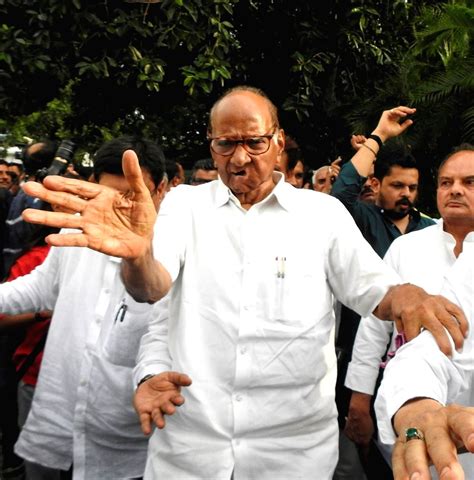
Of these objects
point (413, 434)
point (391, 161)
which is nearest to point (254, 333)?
point (413, 434)

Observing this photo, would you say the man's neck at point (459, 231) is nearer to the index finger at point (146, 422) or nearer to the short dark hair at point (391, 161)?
the short dark hair at point (391, 161)

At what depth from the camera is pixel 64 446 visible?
2688 mm

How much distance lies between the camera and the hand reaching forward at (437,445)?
1.19 metres

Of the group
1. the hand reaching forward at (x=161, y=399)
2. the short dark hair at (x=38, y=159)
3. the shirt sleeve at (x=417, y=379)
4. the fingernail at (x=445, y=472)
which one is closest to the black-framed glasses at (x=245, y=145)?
the hand reaching forward at (x=161, y=399)

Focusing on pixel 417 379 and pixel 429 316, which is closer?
pixel 417 379

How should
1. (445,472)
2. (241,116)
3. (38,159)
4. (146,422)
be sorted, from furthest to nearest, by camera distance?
(38,159)
(241,116)
(146,422)
(445,472)

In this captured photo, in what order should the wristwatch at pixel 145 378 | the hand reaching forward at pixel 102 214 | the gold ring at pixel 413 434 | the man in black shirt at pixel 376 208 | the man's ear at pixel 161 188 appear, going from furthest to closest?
the man in black shirt at pixel 376 208 → the man's ear at pixel 161 188 → the wristwatch at pixel 145 378 → the hand reaching forward at pixel 102 214 → the gold ring at pixel 413 434

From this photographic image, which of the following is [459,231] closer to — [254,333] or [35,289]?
[254,333]

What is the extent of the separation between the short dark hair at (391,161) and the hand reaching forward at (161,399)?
238 cm

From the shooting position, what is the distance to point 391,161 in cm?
411

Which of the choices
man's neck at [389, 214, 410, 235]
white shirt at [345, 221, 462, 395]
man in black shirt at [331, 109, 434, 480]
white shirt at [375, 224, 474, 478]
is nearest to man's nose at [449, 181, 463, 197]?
white shirt at [345, 221, 462, 395]

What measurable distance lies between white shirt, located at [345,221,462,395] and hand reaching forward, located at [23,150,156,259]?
1.58m

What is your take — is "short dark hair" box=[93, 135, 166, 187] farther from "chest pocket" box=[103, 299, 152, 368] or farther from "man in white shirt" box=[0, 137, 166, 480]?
"chest pocket" box=[103, 299, 152, 368]

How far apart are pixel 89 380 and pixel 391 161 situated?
231cm
